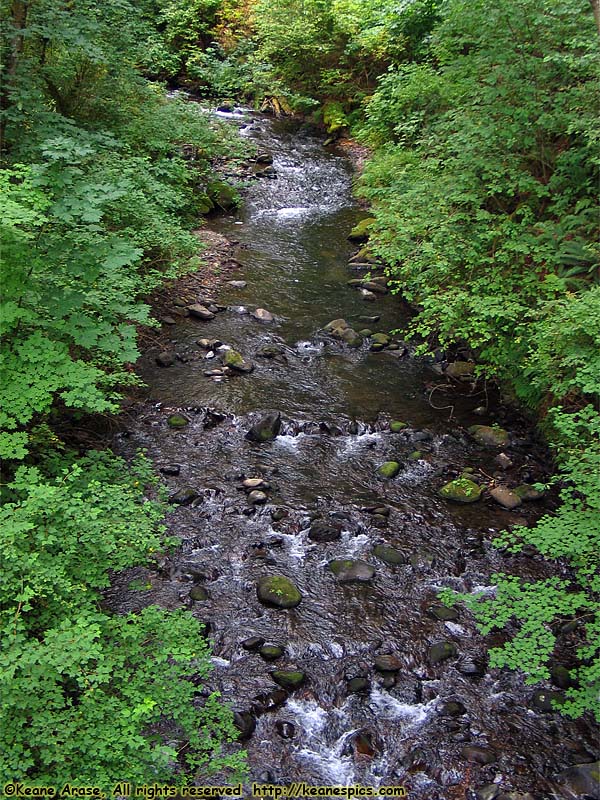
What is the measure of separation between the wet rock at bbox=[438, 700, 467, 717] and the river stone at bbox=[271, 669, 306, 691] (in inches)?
46.1

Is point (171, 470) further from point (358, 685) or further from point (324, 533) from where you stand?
point (358, 685)

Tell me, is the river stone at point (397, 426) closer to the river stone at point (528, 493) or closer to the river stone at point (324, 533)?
the river stone at point (528, 493)

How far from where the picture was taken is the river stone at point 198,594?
6.07 m

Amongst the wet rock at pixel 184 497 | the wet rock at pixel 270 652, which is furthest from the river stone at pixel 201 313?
the wet rock at pixel 270 652

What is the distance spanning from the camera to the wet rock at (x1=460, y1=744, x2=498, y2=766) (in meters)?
4.87

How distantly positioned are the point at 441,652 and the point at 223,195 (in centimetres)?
1133

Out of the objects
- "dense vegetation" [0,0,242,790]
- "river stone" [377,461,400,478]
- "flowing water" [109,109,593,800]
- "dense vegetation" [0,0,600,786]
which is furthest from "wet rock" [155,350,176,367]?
"river stone" [377,461,400,478]

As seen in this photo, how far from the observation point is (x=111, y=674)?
4336 millimetres

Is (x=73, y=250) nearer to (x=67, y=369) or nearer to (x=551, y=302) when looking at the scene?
(x=67, y=369)

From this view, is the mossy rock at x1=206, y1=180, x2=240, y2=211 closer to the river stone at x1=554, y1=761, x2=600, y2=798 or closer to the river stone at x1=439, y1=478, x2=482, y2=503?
the river stone at x1=439, y1=478, x2=482, y2=503

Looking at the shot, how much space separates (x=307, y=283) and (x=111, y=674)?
8718mm

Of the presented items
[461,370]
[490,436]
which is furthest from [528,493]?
[461,370]

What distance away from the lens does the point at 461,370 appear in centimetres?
955

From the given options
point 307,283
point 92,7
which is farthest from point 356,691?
point 92,7
